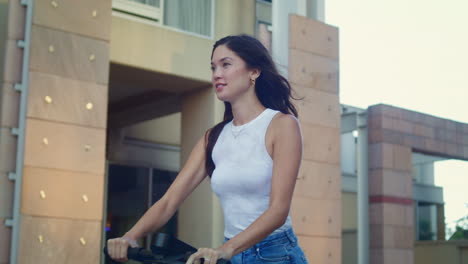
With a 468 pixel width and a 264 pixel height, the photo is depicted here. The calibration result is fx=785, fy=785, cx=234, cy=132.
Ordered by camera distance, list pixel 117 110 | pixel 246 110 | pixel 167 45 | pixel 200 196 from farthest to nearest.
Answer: pixel 117 110
pixel 200 196
pixel 167 45
pixel 246 110

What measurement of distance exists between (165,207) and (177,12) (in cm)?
806

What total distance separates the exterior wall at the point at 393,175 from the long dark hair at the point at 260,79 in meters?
12.8

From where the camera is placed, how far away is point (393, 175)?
16422mm

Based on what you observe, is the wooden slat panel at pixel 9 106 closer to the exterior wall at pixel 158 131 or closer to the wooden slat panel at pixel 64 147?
the wooden slat panel at pixel 64 147

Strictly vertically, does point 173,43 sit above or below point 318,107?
above

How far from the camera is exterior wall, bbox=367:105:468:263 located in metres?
15.9

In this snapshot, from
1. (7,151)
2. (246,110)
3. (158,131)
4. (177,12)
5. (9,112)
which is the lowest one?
(246,110)

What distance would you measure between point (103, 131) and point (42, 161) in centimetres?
91

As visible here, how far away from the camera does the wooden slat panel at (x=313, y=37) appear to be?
1140 cm

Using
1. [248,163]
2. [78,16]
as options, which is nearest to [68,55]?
[78,16]

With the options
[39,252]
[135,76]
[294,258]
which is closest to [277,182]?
[294,258]

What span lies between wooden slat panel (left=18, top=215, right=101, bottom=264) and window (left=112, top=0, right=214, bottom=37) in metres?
3.11

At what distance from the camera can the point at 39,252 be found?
858 cm

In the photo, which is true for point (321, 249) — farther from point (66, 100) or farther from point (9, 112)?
point (9, 112)
